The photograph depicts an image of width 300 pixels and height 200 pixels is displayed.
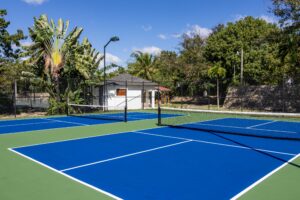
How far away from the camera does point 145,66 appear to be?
5088cm

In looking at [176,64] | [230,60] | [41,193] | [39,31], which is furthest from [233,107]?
[41,193]

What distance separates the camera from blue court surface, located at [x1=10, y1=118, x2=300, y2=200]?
6.25 m

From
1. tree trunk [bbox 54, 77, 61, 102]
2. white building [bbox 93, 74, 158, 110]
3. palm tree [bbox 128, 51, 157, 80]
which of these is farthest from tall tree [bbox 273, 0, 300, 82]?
palm tree [bbox 128, 51, 157, 80]

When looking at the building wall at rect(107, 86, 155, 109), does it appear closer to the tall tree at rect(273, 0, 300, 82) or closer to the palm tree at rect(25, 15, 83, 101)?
the palm tree at rect(25, 15, 83, 101)

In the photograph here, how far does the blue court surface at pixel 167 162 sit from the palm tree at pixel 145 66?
37.7m

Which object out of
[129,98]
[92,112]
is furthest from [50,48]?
[129,98]

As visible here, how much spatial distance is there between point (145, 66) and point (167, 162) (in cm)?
4309

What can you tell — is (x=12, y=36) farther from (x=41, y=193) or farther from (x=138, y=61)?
(x=138, y=61)

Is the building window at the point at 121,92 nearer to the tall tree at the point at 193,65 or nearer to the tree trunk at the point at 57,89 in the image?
the tree trunk at the point at 57,89

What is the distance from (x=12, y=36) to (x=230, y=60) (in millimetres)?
24099

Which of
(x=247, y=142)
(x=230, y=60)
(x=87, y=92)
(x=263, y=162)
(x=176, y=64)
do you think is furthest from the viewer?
(x=176, y=64)

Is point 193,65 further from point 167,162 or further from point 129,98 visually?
point 167,162

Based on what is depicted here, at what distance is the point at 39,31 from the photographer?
24.2m

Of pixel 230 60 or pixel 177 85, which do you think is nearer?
pixel 230 60
